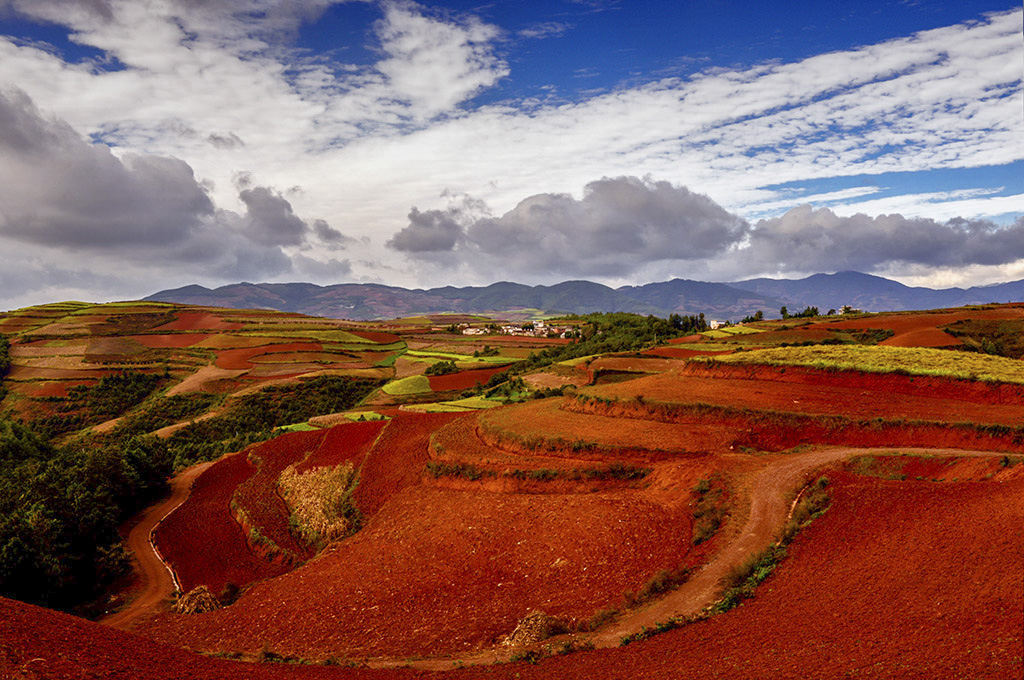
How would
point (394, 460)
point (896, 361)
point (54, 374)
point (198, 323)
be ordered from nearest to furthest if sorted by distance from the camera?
1. point (394, 460)
2. point (896, 361)
3. point (54, 374)
4. point (198, 323)

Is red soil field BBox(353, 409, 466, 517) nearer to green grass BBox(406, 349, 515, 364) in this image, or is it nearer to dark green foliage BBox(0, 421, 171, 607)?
dark green foliage BBox(0, 421, 171, 607)

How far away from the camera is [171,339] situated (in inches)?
3981

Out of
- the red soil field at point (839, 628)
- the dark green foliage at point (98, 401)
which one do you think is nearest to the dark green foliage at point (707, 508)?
the red soil field at point (839, 628)

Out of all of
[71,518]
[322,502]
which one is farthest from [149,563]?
[322,502]

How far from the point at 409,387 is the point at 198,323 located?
7709 cm

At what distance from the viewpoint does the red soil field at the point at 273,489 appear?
28767mm

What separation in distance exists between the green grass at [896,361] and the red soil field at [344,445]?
88.2 feet

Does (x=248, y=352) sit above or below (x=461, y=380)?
above

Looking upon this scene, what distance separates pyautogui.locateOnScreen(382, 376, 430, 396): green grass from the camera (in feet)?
213

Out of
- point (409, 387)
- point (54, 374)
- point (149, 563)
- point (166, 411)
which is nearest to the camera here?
point (149, 563)

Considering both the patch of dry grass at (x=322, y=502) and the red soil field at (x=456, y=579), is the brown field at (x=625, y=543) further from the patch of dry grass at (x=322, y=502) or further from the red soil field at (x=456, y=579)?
the patch of dry grass at (x=322, y=502)

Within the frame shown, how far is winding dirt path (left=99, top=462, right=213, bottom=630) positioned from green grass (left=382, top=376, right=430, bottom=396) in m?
27.4

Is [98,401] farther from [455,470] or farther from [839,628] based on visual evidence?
[839,628]

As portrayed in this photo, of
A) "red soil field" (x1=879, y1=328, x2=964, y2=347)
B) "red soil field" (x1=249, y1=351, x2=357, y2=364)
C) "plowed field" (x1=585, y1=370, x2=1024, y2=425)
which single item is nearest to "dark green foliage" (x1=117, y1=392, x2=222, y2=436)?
"red soil field" (x1=249, y1=351, x2=357, y2=364)
